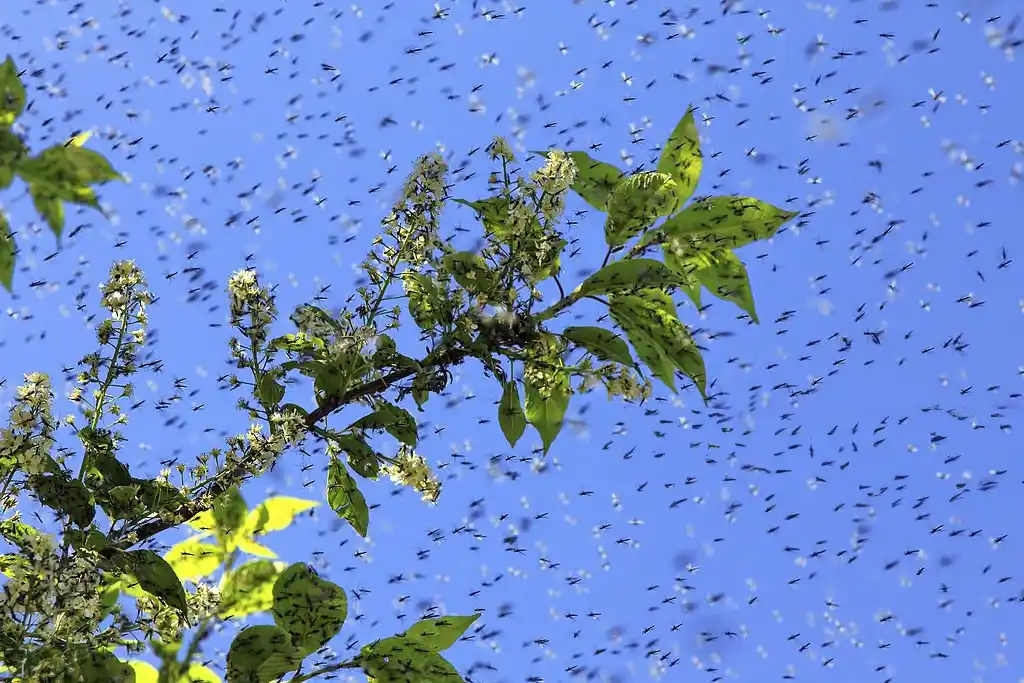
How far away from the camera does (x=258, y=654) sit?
245 cm

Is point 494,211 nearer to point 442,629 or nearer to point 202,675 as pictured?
point 442,629

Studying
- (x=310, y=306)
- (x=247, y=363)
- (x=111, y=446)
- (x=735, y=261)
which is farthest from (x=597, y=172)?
(x=111, y=446)

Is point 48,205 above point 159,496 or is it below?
below

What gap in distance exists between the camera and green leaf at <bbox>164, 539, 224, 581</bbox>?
3.14m

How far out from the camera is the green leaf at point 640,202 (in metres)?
2.85

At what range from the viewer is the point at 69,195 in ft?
5.88

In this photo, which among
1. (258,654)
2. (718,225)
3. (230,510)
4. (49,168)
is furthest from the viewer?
(718,225)

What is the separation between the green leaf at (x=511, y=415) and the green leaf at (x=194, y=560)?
0.90 m

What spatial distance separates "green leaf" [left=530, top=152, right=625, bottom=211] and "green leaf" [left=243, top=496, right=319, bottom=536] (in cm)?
113

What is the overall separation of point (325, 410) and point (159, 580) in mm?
570

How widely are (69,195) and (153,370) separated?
150 centimetres

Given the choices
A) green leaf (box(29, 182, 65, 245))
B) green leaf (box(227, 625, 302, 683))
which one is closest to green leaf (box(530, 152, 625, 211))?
green leaf (box(227, 625, 302, 683))

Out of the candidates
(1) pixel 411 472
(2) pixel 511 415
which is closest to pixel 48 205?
(1) pixel 411 472

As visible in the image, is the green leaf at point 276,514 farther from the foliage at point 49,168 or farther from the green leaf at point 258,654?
the foliage at point 49,168
